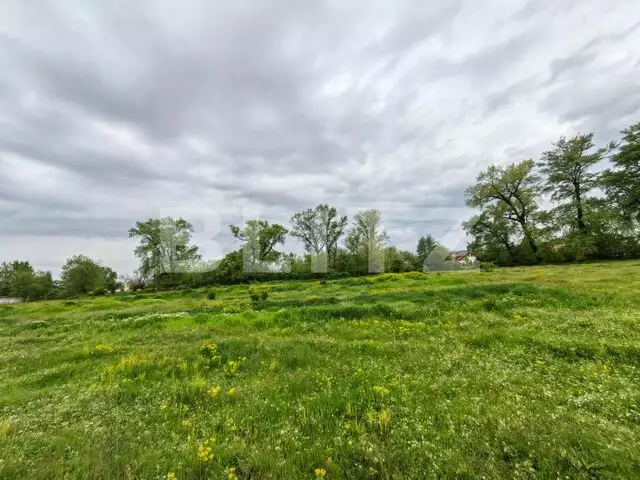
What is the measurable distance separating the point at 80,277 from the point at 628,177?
102 metres

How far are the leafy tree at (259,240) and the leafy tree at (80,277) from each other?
33.1 metres

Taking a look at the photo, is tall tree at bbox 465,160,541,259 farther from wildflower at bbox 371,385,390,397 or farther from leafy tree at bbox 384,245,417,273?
wildflower at bbox 371,385,390,397

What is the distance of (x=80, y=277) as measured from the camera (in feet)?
201

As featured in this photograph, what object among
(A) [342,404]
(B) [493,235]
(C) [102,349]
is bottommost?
(A) [342,404]

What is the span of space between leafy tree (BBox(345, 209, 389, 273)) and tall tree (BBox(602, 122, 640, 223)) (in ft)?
120

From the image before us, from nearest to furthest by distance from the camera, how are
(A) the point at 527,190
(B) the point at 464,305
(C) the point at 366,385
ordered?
(C) the point at 366,385 < (B) the point at 464,305 < (A) the point at 527,190

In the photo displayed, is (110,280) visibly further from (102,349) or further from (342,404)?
(342,404)

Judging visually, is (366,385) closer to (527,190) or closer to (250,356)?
(250,356)

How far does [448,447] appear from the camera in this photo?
3.58 meters

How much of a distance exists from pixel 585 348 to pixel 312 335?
7.75 m

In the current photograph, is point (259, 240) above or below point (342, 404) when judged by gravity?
above

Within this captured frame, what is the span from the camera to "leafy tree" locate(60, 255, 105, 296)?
200ft

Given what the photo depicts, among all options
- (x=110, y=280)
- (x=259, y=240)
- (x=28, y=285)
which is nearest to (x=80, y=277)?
(x=110, y=280)

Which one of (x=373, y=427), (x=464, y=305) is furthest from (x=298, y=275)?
(x=373, y=427)
